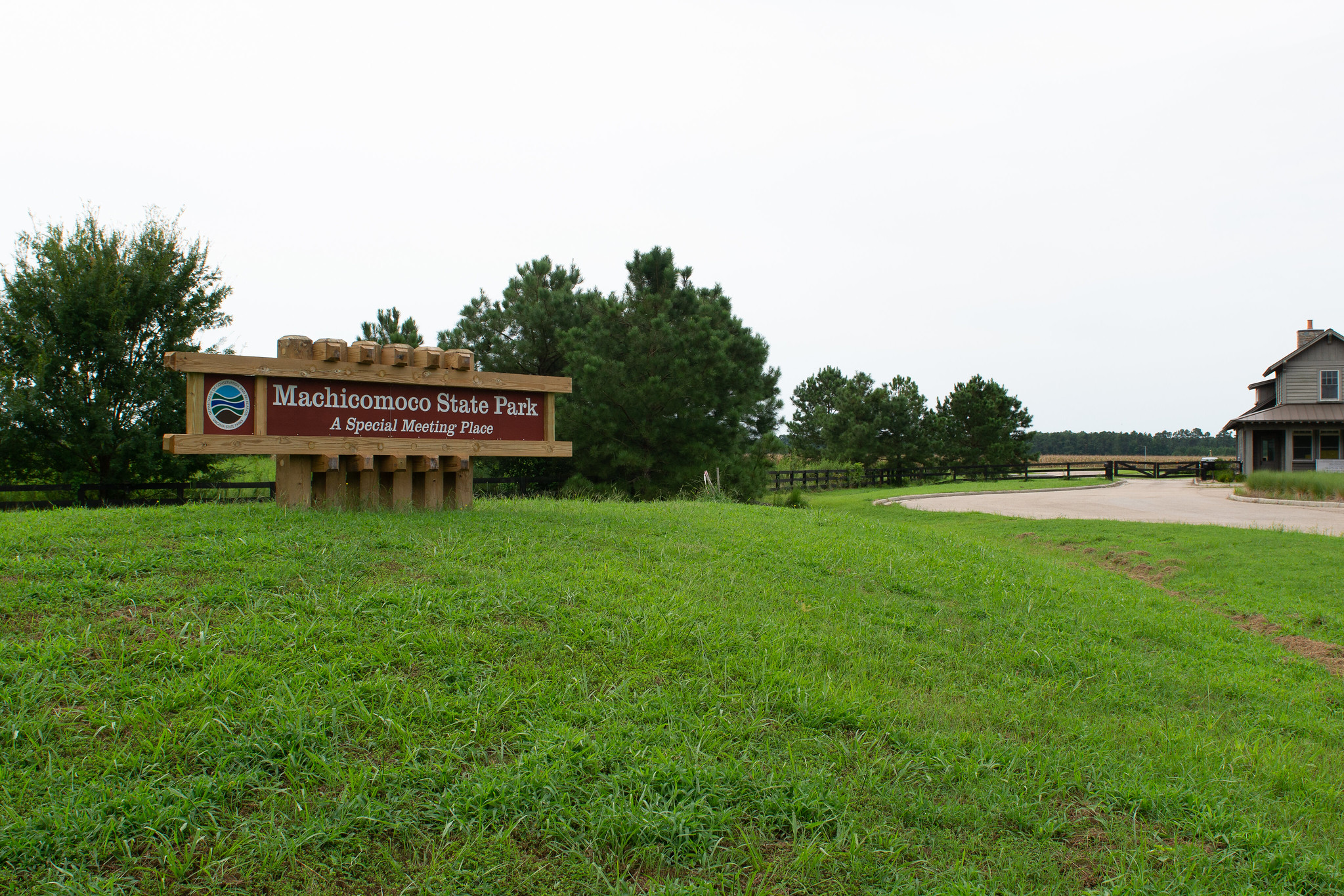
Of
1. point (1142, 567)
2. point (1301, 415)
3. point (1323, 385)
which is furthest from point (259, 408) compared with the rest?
point (1323, 385)

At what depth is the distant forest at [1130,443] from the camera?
108 m

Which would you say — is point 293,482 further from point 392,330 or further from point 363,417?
point 392,330

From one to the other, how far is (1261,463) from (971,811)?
122 feet

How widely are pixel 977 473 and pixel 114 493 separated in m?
36.9

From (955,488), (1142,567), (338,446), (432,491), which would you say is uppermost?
(338,446)

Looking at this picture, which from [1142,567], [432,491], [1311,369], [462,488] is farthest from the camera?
[1311,369]

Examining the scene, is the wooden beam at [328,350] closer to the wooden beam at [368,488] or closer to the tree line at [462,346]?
the wooden beam at [368,488]

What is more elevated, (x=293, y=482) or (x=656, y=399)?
(x=656, y=399)

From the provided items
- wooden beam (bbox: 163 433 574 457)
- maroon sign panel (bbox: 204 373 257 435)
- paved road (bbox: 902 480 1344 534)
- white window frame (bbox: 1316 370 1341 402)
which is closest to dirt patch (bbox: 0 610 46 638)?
wooden beam (bbox: 163 433 574 457)

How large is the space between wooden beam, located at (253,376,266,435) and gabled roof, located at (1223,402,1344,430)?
35371mm

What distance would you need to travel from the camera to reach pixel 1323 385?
31.0 m

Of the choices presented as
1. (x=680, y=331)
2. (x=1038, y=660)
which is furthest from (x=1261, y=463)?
(x=1038, y=660)

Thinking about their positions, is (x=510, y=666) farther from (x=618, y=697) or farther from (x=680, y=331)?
(x=680, y=331)

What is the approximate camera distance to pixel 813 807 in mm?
3096
